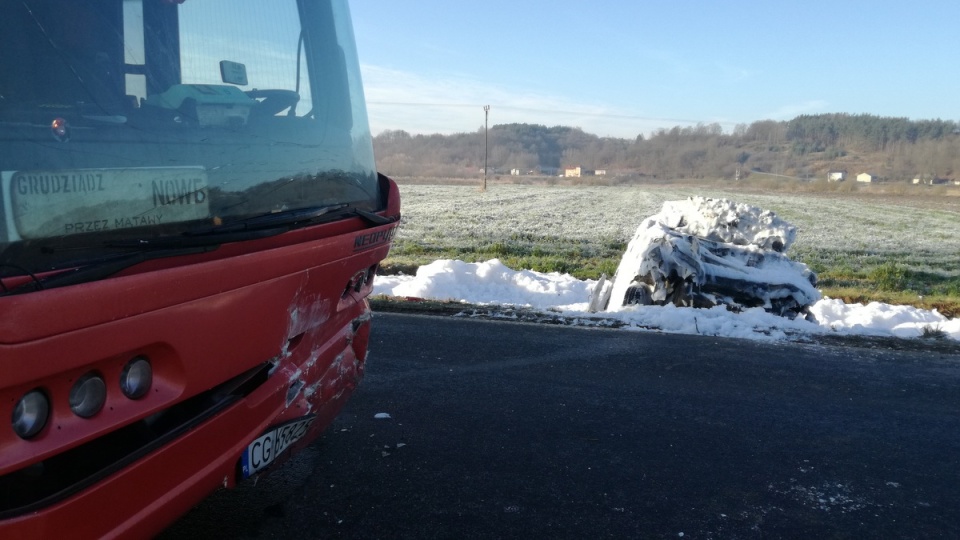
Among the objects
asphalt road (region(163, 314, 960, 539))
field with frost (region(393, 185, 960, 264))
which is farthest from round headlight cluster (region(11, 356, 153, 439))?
field with frost (region(393, 185, 960, 264))

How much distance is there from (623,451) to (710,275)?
14.9 feet

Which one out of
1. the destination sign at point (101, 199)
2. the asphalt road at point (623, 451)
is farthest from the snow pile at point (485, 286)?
the destination sign at point (101, 199)

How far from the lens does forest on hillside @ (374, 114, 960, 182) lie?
8156cm

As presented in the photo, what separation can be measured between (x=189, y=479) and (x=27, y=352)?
31.7 inches

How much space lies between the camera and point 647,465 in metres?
3.94

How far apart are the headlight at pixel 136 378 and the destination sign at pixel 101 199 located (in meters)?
0.38

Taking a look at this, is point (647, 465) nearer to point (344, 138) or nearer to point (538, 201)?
point (344, 138)

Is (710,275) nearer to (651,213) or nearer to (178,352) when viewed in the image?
(178,352)

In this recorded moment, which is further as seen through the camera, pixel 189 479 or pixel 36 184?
pixel 189 479

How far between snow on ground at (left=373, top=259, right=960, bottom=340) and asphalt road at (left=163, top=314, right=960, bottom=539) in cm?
89

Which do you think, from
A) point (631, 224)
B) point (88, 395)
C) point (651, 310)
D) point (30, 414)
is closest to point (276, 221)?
point (88, 395)

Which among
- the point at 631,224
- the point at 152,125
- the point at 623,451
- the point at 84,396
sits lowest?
the point at 631,224

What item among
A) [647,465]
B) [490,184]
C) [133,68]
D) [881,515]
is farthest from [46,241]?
[490,184]

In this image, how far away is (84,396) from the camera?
1969mm
